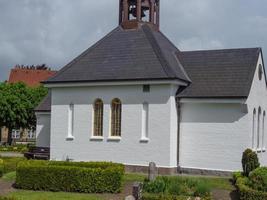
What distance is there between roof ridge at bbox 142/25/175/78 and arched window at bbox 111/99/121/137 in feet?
11.7

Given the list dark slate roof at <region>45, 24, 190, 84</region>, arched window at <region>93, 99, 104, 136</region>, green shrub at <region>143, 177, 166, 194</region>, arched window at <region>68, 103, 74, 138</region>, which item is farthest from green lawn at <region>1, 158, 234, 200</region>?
dark slate roof at <region>45, 24, 190, 84</region>

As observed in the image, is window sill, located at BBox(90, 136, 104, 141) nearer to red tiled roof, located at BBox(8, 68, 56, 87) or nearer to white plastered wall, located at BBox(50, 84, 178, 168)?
white plastered wall, located at BBox(50, 84, 178, 168)

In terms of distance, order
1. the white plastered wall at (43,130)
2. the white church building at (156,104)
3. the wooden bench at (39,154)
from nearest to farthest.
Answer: the white church building at (156,104), the wooden bench at (39,154), the white plastered wall at (43,130)

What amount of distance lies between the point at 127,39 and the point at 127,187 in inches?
464

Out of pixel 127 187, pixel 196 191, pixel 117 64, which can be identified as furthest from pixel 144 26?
pixel 196 191

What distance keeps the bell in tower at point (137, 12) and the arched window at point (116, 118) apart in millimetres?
5678

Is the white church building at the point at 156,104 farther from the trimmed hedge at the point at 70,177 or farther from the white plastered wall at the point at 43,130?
the trimmed hedge at the point at 70,177

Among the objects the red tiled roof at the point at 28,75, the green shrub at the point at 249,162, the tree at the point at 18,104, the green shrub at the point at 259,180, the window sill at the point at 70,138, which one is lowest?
the green shrub at the point at 259,180

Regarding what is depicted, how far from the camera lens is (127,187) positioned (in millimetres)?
23703

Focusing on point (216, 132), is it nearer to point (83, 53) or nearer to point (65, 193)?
point (65, 193)

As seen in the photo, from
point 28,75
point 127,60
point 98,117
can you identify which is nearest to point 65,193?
point 98,117

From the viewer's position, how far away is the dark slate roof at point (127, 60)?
2930 centimetres

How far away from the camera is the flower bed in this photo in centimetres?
2055

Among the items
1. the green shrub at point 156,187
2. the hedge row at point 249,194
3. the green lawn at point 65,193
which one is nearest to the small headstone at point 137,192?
the green shrub at point 156,187
